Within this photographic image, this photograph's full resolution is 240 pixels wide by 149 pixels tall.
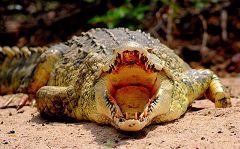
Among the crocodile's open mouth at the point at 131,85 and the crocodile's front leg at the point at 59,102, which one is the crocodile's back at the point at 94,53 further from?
the crocodile's open mouth at the point at 131,85

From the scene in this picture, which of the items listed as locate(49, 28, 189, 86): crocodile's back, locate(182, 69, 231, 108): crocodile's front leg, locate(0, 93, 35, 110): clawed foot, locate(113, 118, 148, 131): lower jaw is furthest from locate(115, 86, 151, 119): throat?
locate(0, 93, 35, 110): clawed foot

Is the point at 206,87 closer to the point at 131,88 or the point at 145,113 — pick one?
the point at 131,88

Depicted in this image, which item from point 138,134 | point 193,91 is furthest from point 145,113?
point 193,91

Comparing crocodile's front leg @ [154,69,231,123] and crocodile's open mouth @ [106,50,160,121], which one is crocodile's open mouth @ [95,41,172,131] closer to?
crocodile's open mouth @ [106,50,160,121]

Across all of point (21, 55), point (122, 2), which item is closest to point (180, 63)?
point (21, 55)

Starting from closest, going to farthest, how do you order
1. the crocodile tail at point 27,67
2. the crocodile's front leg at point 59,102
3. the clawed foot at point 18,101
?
1. the crocodile's front leg at point 59,102
2. the clawed foot at point 18,101
3. the crocodile tail at point 27,67

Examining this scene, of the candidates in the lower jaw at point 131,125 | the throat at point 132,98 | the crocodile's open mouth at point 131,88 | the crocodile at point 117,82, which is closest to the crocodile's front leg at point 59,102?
the crocodile at point 117,82

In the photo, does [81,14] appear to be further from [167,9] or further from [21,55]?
[21,55]
